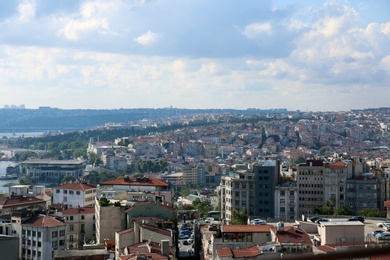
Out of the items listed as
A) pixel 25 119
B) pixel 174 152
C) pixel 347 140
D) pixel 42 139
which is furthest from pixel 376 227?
pixel 25 119

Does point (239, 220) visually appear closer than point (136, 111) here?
Yes

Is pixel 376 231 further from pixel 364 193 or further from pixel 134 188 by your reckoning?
pixel 364 193

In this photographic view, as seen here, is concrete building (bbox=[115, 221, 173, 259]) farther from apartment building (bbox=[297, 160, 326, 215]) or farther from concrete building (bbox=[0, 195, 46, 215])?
apartment building (bbox=[297, 160, 326, 215])

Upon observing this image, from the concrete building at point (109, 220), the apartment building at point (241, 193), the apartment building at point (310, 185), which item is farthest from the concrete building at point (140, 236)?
the apartment building at point (310, 185)

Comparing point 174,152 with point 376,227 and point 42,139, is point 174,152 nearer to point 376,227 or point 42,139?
point 42,139

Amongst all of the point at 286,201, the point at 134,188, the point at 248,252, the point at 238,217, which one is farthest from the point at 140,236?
the point at 286,201

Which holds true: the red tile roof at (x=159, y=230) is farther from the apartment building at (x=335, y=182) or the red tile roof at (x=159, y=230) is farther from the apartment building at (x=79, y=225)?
the apartment building at (x=335, y=182)
